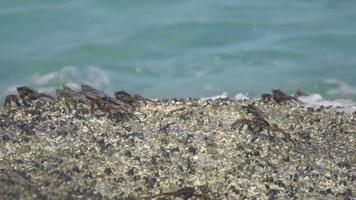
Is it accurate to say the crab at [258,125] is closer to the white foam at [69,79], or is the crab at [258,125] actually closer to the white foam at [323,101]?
the white foam at [323,101]

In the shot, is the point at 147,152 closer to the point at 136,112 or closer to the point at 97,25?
the point at 136,112

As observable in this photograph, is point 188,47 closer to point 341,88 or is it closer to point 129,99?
point 341,88

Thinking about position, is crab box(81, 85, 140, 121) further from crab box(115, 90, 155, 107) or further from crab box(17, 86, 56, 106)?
crab box(17, 86, 56, 106)

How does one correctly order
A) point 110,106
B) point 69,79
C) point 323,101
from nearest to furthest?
1. point 110,106
2. point 323,101
3. point 69,79

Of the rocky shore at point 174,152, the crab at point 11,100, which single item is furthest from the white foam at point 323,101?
the crab at point 11,100

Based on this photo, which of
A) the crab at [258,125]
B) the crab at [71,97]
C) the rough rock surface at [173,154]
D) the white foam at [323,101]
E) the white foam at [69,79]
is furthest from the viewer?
the white foam at [69,79]

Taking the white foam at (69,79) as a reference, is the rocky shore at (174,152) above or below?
above

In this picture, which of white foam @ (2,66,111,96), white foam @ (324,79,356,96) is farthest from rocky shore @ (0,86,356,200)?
white foam @ (2,66,111,96)

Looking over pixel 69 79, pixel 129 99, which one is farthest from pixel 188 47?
pixel 129 99
